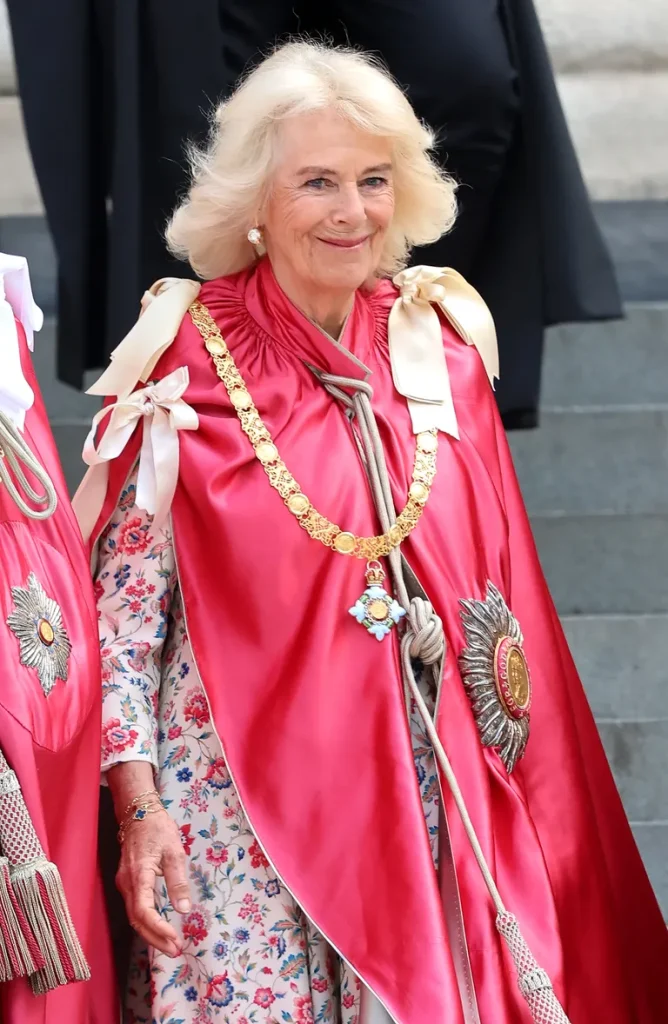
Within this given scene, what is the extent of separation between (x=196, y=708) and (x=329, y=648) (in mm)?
213

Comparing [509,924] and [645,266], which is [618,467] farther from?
[509,924]

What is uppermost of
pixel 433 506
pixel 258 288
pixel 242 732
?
pixel 258 288

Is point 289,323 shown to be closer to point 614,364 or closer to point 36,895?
point 36,895

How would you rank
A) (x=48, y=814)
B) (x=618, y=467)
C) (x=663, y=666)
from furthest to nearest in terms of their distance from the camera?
(x=618, y=467)
(x=663, y=666)
(x=48, y=814)

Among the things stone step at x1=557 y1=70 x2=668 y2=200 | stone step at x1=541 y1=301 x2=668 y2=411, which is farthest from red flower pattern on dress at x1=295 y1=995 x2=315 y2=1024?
stone step at x1=557 y1=70 x2=668 y2=200

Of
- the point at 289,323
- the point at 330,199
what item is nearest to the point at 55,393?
the point at 289,323

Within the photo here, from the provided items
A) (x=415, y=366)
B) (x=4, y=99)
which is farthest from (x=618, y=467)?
(x=4, y=99)

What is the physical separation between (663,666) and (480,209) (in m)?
1.03

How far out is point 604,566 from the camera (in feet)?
11.6

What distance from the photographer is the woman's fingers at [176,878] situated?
2127mm

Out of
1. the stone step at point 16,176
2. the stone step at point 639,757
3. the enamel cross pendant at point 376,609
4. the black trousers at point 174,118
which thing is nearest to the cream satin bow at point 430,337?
the enamel cross pendant at point 376,609

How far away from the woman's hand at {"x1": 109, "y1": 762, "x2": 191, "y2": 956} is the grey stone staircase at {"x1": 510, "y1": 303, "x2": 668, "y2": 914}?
1.18 metres

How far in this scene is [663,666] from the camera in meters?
3.33

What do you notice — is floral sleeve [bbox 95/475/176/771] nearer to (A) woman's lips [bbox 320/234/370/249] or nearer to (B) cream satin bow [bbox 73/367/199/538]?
(B) cream satin bow [bbox 73/367/199/538]
